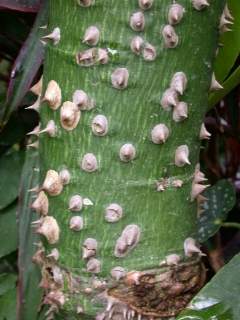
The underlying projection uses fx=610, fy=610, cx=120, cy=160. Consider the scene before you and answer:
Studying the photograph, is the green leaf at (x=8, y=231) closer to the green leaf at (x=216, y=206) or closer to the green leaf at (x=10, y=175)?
the green leaf at (x=10, y=175)

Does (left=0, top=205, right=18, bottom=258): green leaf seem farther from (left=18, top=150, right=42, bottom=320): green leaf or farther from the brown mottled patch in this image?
the brown mottled patch

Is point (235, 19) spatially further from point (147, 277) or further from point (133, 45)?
point (147, 277)

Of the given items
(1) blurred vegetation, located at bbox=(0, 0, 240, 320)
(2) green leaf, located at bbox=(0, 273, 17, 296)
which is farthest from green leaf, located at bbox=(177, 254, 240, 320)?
(2) green leaf, located at bbox=(0, 273, 17, 296)

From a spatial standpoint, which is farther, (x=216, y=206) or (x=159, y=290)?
(x=216, y=206)

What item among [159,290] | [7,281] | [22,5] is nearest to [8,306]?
[7,281]

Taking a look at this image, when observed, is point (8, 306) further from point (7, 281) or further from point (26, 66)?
point (26, 66)
